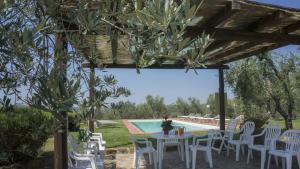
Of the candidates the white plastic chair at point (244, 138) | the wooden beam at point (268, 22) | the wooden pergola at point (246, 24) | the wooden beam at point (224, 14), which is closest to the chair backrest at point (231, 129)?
the white plastic chair at point (244, 138)

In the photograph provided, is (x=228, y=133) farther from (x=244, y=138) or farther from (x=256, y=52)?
(x=256, y=52)

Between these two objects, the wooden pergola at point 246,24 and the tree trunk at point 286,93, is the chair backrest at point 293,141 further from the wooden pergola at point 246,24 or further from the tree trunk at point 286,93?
the tree trunk at point 286,93

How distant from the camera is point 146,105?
86.3 feet

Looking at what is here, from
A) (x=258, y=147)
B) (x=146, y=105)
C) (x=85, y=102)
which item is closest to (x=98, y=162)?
(x=258, y=147)

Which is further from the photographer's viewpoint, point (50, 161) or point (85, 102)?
point (50, 161)

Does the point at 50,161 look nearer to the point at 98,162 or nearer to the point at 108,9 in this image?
the point at 98,162

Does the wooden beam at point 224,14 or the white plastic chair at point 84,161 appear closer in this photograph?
the wooden beam at point 224,14

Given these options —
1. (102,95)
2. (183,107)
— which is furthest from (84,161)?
(183,107)

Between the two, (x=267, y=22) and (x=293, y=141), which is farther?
(x=293, y=141)

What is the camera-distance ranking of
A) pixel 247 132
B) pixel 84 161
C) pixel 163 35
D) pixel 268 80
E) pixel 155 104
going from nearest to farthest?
pixel 163 35, pixel 84 161, pixel 247 132, pixel 268 80, pixel 155 104

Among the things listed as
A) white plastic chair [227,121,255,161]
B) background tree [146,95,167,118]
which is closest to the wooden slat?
white plastic chair [227,121,255,161]

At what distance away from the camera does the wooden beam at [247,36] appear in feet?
20.6

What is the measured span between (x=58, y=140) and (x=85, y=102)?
3236mm

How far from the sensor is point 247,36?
661 cm
